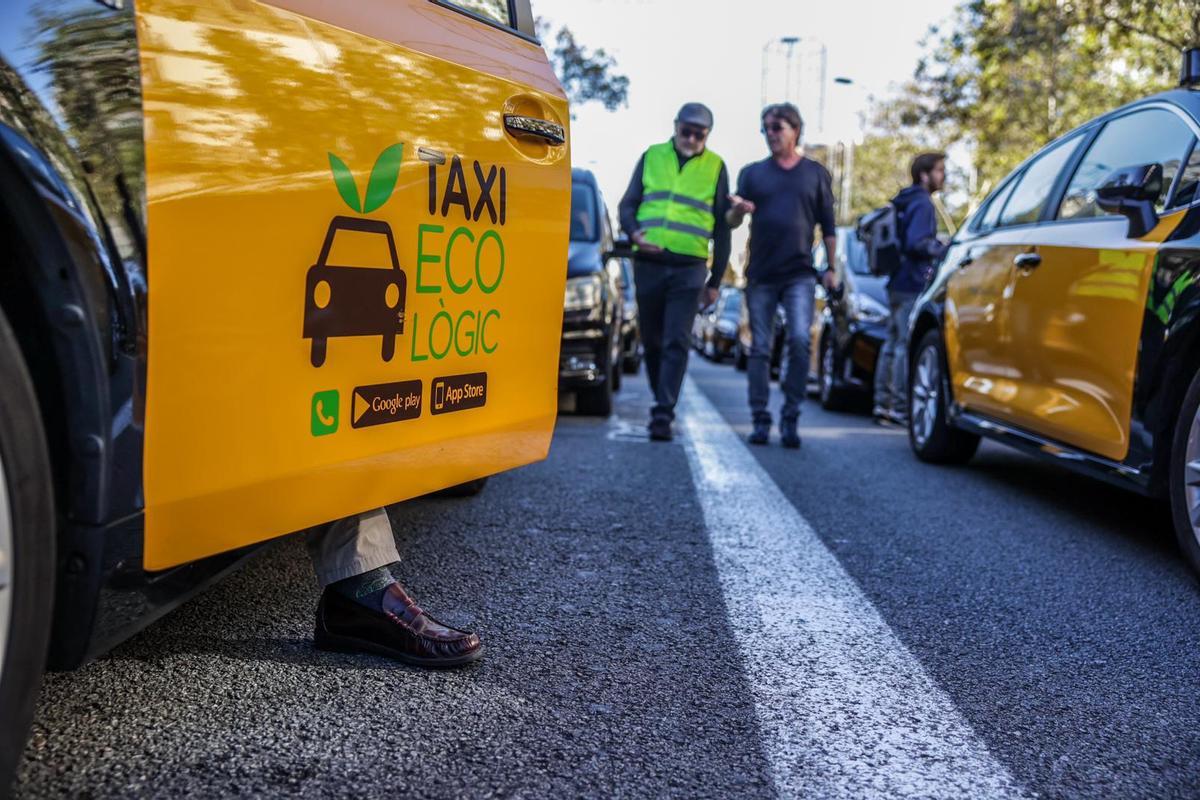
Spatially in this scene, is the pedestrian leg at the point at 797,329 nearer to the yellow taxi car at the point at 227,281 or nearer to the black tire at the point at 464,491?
the black tire at the point at 464,491

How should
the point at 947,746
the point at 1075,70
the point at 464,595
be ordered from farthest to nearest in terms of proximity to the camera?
the point at 1075,70
the point at 464,595
the point at 947,746

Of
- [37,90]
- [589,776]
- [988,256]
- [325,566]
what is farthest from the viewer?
[988,256]

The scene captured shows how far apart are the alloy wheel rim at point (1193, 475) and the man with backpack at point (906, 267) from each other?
4.27 meters

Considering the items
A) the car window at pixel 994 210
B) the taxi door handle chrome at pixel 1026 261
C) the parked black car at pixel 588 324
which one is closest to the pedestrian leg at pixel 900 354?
the parked black car at pixel 588 324

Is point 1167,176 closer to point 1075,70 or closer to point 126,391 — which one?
point 126,391

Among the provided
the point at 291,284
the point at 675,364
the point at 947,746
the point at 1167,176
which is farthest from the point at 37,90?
the point at 675,364

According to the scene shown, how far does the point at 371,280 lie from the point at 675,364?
16.8ft

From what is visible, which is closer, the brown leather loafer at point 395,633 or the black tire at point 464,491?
the brown leather loafer at point 395,633

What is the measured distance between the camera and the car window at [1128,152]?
13.6 feet

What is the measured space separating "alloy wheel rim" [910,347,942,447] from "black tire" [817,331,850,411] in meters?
2.87

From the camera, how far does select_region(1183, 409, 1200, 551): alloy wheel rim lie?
359cm

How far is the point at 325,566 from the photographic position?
2.63 metres

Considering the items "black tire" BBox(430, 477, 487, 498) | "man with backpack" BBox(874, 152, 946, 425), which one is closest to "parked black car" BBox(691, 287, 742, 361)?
"man with backpack" BBox(874, 152, 946, 425)

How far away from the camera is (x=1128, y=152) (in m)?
4.54
